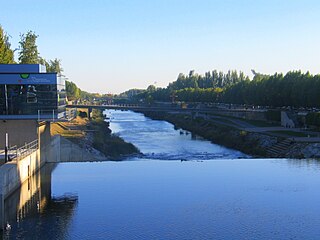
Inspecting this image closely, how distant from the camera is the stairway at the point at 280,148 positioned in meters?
62.7

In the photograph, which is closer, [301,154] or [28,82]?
[28,82]

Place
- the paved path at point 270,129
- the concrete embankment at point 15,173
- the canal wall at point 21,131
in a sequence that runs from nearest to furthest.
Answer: the concrete embankment at point 15,173, the canal wall at point 21,131, the paved path at point 270,129

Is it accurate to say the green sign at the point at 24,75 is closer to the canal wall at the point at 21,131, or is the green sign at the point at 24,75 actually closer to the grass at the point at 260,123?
the canal wall at the point at 21,131

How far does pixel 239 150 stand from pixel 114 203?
42205 mm


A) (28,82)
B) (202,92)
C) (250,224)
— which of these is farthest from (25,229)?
(202,92)

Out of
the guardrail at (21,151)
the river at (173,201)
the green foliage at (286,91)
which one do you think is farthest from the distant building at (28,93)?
the green foliage at (286,91)

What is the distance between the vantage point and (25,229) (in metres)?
25.7

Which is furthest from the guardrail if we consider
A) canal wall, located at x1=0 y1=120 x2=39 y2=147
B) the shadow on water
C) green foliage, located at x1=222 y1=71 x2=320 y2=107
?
green foliage, located at x1=222 y1=71 x2=320 y2=107

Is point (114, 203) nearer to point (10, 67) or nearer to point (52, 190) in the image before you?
point (52, 190)

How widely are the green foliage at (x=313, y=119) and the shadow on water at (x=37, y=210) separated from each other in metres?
42.7

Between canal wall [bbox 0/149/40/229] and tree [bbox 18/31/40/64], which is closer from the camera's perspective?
canal wall [bbox 0/149/40/229]

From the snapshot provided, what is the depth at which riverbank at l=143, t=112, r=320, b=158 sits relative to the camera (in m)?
59.8

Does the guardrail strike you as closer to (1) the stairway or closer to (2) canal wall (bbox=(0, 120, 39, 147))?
(2) canal wall (bbox=(0, 120, 39, 147))

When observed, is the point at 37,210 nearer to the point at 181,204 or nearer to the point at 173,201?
the point at 173,201
